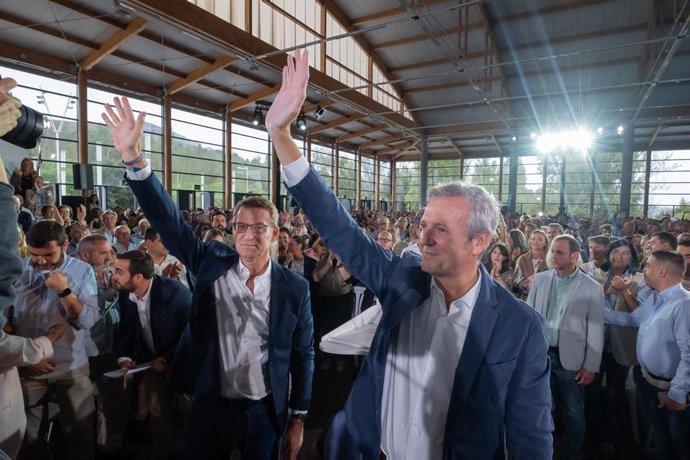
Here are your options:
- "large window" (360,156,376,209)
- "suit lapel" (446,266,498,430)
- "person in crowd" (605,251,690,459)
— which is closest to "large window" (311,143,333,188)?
"large window" (360,156,376,209)

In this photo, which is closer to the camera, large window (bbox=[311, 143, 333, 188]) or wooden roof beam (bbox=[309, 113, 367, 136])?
wooden roof beam (bbox=[309, 113, 367, 136])

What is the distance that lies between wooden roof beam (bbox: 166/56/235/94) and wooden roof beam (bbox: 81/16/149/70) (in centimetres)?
239

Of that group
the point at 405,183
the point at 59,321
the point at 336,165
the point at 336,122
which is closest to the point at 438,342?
the point at 59,321

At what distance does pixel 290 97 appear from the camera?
1256 mm

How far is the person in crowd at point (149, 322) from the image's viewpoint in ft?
7.95

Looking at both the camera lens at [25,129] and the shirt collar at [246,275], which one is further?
the shirt collar at [246,275]

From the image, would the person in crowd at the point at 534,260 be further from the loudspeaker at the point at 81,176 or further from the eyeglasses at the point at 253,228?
the loudspeaker at the point at 81,176

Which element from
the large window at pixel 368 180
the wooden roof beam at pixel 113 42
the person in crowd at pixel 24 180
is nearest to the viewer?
the person in crowd at pixel 24 180

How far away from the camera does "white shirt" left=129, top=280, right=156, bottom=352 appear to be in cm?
247

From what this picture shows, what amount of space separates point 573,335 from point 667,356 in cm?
51

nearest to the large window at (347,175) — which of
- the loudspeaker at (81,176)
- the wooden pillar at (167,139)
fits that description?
the wooden pillar at (167,139)

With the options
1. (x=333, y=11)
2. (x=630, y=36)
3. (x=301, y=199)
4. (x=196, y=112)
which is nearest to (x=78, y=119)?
(x=196, y=112)

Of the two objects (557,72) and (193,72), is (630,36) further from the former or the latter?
(193,72)

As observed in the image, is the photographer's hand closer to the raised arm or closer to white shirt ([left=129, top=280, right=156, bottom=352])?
the raised arm
